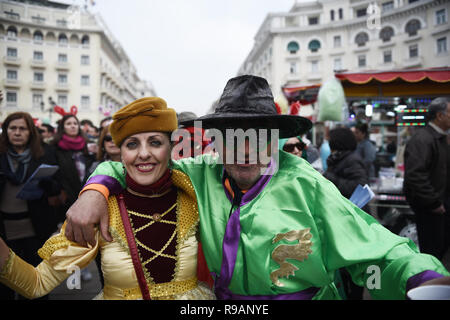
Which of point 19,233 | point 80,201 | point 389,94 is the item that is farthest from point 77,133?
point 389,94

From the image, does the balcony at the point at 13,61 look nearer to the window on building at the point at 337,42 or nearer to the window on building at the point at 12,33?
the window on building at the point at 12,33

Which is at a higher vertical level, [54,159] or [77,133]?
[77,133]

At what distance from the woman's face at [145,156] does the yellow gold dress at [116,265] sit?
12 cm

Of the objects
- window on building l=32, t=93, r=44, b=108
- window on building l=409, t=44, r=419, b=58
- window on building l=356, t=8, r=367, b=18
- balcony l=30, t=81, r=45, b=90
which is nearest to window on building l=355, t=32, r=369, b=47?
window on building l=356, t=8, r=367, b=18

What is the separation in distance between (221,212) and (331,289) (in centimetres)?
69

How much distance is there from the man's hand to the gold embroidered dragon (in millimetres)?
807

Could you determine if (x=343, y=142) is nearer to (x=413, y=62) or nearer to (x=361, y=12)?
(x=413, y=62)

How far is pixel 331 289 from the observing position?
142cm

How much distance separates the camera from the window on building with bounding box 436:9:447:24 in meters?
27.3

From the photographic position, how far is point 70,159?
11.6ft

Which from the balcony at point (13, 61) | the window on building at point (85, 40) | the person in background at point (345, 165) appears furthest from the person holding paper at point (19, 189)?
the window on building at point (85, 40)

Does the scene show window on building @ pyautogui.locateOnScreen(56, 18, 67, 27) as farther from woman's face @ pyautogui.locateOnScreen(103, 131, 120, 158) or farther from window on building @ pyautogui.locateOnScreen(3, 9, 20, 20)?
woman's face @ pyautogui.locateOnScreen(103, 131, 120, 158)

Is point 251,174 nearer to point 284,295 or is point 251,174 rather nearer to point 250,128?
point 250,128
